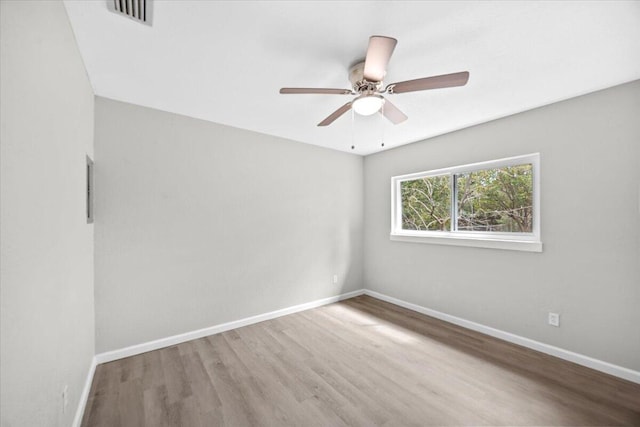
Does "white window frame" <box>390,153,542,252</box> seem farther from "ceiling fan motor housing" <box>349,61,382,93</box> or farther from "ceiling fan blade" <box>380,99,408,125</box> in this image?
"ceiling fan motor housing" <box>349,61,382,93</box>

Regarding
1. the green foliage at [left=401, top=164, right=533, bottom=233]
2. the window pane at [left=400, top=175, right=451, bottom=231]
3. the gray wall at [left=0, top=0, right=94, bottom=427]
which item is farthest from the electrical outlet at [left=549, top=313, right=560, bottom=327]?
the gray wall at [left=0, top=0, right=94, bottom=427]

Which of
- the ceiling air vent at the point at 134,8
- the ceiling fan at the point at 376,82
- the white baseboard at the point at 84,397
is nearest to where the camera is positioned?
the ceiling air vent at the point at 134,8

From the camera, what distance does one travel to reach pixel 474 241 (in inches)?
114

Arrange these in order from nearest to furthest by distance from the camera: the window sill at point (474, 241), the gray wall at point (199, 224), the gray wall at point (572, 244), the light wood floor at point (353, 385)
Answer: the light wood floor at point (353, 385) < the gray wall at point (572, 244) < the gray wall at point (199, 224) < the window sill at point (474, 241)

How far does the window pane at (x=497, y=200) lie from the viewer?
2.65 meters

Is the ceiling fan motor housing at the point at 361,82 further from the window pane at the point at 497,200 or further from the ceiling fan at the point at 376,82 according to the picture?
the window pane at the point at 497,200

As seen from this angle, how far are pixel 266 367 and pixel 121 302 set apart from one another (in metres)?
1.46

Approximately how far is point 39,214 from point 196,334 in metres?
2.11

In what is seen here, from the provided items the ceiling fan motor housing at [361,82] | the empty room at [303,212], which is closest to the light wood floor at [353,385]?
the empty room at [303,212]

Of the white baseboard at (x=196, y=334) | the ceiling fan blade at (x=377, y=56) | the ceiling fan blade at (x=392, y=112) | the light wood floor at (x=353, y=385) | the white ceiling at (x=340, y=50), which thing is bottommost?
the light wood floor at (x=353, y=385)

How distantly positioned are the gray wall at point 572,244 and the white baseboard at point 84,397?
3.49m

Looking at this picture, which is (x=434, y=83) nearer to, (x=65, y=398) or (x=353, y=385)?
(x=353, y=385)

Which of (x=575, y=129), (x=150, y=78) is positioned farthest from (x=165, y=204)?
(x=575, y=129)

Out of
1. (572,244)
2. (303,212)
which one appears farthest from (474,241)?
(303,212)
